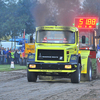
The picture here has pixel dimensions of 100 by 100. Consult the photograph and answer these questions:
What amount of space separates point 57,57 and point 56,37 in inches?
46.7

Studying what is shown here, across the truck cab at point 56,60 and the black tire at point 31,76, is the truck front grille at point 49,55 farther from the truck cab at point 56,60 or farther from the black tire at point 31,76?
the black tire at point 31,76

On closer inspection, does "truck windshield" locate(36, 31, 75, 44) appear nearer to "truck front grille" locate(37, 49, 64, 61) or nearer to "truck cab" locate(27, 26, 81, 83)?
"truck cab" locate(27, 26, 81, 83)

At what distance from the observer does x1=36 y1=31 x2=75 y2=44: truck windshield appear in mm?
15250

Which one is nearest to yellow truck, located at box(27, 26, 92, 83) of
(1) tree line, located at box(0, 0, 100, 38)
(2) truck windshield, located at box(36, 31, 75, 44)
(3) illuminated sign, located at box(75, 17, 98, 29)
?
(2) truck windshield, located at box(36, 31, 75, 44)

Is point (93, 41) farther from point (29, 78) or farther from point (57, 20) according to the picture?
point (57, 20)

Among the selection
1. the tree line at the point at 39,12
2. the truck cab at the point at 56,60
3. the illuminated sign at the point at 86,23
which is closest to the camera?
the truck cab at the point at 56,60

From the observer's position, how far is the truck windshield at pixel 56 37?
50.0 feet

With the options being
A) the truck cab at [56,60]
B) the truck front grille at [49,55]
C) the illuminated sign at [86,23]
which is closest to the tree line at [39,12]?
the illuminated sign at [86,23]

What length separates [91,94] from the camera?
34.4 feet

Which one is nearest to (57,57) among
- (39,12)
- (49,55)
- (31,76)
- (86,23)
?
(49,55)

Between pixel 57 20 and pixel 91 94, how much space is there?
1116 inches

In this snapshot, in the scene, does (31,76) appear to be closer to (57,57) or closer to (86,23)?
(57,57)

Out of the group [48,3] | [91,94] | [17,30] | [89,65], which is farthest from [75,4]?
[91,94]

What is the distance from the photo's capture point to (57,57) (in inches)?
572
